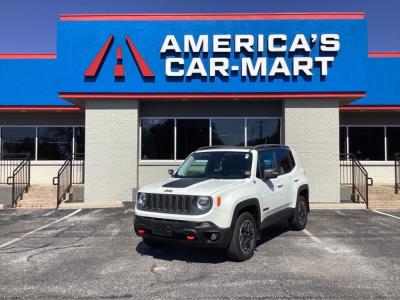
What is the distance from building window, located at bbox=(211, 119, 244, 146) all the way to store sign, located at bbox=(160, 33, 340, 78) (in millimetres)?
1819

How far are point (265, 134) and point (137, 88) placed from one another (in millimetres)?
4913

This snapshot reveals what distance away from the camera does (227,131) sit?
1349 centimetres

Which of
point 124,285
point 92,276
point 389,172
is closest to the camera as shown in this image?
point 124,285

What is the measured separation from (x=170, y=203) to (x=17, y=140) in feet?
41.2

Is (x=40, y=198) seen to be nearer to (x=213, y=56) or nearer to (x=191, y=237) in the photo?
(x=213, y=56)

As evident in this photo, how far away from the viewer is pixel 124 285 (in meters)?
5.02

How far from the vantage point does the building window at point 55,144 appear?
1580 centimetres

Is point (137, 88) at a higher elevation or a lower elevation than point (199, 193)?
higher

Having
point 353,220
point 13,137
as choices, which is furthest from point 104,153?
point 353,220

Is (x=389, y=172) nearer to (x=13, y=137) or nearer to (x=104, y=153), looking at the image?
(x=104, y=153)

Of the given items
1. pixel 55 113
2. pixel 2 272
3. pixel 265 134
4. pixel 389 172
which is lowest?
pixel 2 272

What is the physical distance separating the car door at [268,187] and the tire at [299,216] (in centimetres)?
101

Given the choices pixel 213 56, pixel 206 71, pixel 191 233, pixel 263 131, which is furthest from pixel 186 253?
pixel 213 56

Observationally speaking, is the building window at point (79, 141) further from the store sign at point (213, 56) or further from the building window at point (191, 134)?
the building window at point (191, 134)
